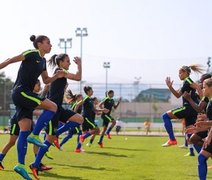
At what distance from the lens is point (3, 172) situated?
34.6ft

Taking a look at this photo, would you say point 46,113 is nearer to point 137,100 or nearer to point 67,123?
point 67,123

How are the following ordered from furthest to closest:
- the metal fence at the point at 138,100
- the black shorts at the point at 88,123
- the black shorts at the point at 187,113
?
the metal fence at the point at 138,100 → the black shorts at the point at 88,123 → the black shorts at the point at 187,113

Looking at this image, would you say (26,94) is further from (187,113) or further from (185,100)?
(187,113)

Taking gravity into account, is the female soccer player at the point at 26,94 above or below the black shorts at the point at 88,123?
above

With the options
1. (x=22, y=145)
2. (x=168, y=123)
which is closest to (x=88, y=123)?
(x=168, y=123)

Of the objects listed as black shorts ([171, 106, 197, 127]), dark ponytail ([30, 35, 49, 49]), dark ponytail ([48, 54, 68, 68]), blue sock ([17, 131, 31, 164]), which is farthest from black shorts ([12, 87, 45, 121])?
black shorts ([171, 106, 197, 127])

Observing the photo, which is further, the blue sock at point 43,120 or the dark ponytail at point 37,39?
the blue sock at point 43,120

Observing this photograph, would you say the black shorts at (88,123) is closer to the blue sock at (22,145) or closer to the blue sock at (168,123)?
the blue sock at (168,123)

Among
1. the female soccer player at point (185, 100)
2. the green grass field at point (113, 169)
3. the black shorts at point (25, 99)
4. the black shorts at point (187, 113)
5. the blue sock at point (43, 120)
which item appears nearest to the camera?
the black shorts at point (25, 99)

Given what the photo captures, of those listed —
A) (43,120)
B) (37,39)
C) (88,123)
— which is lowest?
(88,123)

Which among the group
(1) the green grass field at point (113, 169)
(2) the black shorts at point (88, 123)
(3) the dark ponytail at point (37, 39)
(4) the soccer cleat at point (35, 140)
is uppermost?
(3) the dark ponytail at point (37, 39)

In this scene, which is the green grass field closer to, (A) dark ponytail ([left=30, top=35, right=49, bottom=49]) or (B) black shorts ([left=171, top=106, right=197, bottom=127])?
(B) black shorts ([left=171, top=106, right=197, bottom=127])

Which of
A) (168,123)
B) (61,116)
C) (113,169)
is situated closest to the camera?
(61,116)

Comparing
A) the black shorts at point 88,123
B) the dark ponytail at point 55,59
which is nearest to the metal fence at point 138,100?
the black shorts at point 88,123
